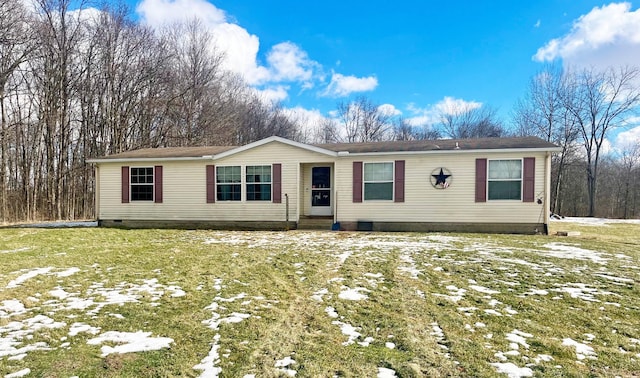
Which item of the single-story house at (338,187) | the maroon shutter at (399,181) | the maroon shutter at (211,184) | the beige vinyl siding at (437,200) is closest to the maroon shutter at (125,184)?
the single-story house at (338,187)

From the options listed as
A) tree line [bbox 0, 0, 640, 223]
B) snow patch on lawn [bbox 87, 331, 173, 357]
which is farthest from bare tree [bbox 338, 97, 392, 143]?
snow patch on lawn [bbox 87, 331, 173, 357]

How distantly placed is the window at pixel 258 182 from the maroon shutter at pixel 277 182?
20cm

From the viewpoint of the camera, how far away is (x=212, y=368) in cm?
246

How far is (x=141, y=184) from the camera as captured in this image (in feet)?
41.4

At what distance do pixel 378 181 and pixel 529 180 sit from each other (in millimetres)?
4560

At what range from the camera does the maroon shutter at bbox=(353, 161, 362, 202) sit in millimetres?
11414

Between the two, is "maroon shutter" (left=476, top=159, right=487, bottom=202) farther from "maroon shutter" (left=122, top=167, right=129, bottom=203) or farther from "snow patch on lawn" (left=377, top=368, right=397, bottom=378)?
"maroon shutter" (left=122, top=167, right=129, bottom=203)

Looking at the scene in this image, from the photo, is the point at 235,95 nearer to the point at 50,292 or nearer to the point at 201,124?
the point at 201,124

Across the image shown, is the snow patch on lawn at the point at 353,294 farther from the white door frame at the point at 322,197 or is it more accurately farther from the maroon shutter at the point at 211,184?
the maroon shutter at the point at 211,184

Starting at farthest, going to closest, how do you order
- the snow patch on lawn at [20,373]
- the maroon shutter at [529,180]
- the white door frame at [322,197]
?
the white door frame at [322,197], the maroon shutter at [529,180], the snow patch on lawn at [20,373]

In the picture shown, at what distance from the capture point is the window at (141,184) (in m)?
12.6

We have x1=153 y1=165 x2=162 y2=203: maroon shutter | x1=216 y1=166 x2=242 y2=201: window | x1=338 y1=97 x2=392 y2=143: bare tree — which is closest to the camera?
x1=216 y1=166 x2=242 y2=201: window

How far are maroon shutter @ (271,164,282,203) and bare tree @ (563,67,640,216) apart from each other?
22182mm

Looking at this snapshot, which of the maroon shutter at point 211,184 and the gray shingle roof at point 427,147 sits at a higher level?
the gray shingle roof at point 427,147
